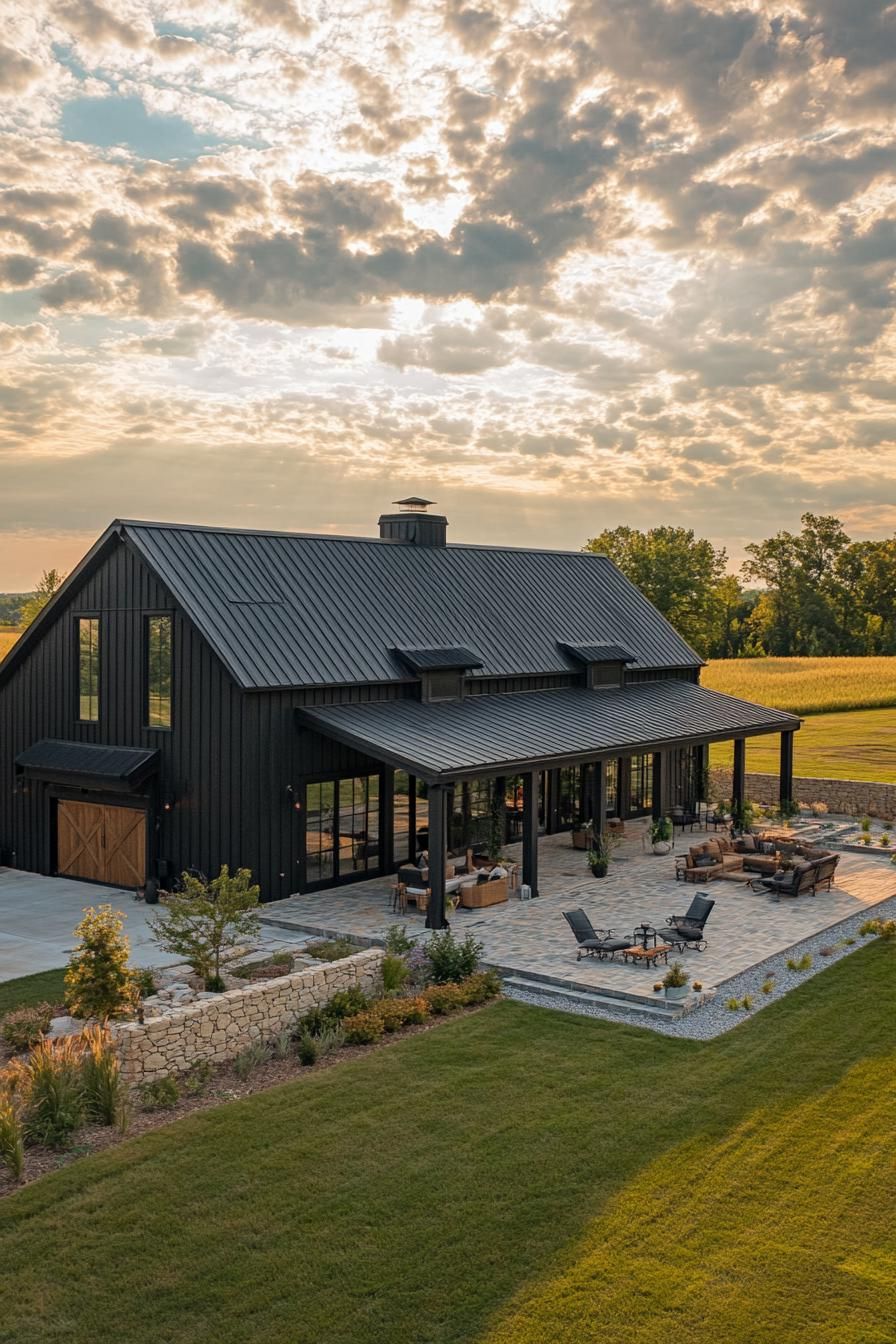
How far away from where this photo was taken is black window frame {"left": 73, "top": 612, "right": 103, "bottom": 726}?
73.7 feet

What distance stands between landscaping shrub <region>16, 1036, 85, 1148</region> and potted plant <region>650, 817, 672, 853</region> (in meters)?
16.0

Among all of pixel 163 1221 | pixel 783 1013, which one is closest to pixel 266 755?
pixel 783 1013

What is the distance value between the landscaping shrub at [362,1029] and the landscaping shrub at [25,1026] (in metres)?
3.57

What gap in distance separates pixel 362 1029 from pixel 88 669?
Answer: 1236 cm

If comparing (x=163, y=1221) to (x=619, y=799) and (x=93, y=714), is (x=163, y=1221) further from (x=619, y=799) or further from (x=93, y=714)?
(x=619, y=799)

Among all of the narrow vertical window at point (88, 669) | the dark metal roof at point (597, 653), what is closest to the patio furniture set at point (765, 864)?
the dark metal roof at point (597, 653)

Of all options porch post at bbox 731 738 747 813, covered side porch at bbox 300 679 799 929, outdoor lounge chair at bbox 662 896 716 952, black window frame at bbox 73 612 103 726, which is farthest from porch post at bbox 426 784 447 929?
→ porch post at bbox 731 738 747 813

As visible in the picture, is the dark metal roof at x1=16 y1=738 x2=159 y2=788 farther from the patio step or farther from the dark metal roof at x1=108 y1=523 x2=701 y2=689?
the patio step

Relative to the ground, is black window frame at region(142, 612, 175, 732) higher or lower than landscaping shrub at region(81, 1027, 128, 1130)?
higher

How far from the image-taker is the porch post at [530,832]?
2066 cm

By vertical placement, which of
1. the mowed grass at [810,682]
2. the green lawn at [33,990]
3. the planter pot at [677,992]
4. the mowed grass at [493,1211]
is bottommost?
the green lawn at [33,990]

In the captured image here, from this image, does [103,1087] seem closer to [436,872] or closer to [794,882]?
[436,872]

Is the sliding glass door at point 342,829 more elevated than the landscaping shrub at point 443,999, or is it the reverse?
the sliding glass door at point 342,829

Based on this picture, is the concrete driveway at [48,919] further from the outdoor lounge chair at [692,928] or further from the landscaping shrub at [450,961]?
the outdoor lounge chair at [692,928]
